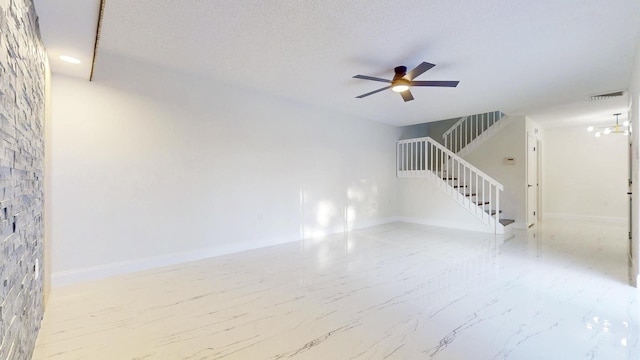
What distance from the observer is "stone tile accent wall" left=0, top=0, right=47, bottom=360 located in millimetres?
1221

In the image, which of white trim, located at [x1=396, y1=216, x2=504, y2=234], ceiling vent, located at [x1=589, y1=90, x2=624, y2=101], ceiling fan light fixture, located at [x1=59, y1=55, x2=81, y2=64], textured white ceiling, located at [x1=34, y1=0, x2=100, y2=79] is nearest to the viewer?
textured white ceiling, located at [x1=34, y1=0, x2=100, y2=79]

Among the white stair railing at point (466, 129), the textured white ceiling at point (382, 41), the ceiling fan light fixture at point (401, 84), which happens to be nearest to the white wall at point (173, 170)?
the textured white ceiling at point (382, 41)

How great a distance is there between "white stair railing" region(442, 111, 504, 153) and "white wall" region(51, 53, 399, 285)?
3.87m

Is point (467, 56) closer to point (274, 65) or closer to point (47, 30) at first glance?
point (274, 65)

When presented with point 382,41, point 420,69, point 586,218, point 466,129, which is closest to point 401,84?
point 420,69

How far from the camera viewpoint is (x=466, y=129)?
7.36 meters

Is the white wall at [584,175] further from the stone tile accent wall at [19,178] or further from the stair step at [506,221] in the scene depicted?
the stone tile accent wall at [19,178]

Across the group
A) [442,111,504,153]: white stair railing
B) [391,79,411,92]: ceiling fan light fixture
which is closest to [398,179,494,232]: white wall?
[442,111,504,153]: white stair railing

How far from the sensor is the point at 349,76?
3.79 metres

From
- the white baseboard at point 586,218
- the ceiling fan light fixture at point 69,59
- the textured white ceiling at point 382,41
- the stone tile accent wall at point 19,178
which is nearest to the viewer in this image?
the stone tile accent wall at point 19,178

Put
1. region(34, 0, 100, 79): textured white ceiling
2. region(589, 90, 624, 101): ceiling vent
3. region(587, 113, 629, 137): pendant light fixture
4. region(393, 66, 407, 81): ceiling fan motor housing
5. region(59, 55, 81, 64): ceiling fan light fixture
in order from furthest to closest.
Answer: region(587, 113, 629, 137): pendant light fixture < region(589, 90, 624, 101): ceiling vent < region(393, 66, 407, 81): ceiling fan motor housing < region(59, 55, 81, 64): ceiling fan light fixture < region(34, 0, 100, 79): textured white ceiling

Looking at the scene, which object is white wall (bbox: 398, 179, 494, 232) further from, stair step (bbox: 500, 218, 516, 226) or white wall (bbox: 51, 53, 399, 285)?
white wall (bbox: 51, 53, 399, 285)

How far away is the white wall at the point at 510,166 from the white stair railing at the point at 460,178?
276 mm

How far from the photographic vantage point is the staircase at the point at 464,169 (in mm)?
5957
